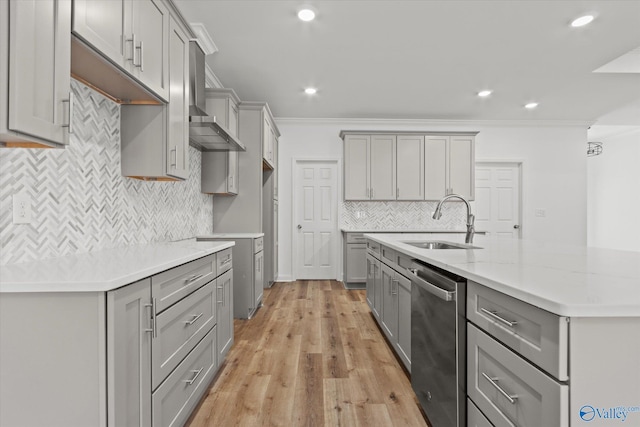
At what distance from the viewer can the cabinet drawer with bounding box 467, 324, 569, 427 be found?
2.81 ft

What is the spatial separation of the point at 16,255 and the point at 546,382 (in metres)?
2.05

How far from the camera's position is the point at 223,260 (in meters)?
2.40

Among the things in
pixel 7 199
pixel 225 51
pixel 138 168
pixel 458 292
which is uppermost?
pixel 225 51

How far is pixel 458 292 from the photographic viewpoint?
4.39 feet

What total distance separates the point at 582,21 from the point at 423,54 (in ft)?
Result: 4.35

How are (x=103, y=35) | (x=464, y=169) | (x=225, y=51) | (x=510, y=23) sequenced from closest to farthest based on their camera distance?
1. (x=103, y=35)
2. (x=510, y=23)
3. (x=225, y=51)
4. (x=464, y=169)

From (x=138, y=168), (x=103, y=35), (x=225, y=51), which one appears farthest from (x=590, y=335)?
(x=225, y=51)

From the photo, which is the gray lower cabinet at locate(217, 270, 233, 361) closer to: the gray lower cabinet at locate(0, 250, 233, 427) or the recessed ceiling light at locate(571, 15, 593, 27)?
the gray lower cabinet at locate(0, 250, 233, 427)

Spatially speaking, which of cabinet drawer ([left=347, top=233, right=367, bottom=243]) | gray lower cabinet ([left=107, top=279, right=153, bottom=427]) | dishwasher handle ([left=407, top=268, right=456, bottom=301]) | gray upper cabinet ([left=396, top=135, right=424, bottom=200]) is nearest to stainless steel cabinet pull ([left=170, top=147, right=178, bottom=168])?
gray lower cabinet ([left=107, top=279, right=153, bottom=427])

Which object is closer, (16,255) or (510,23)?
(16,255)

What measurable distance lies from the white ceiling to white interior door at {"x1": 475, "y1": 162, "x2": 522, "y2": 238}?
3.55ft

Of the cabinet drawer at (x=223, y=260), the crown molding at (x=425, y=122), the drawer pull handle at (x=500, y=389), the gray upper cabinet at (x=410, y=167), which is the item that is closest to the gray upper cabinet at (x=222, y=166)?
the cabinet drawer at (x=223, y=260)

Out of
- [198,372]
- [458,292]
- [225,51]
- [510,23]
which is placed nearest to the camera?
[458,292]

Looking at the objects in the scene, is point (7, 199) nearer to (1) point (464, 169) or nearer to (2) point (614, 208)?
(1) point (464, 169)
